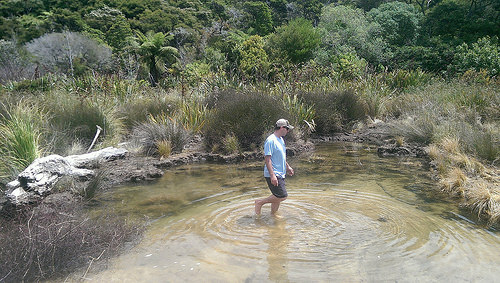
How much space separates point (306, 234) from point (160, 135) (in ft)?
20.4

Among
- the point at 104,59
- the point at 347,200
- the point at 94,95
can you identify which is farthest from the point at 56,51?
the point at 347,200

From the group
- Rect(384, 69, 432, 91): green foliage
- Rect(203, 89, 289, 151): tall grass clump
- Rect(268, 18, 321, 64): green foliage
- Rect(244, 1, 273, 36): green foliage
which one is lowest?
Rect(203, 89, 289, 151): tall grass clump

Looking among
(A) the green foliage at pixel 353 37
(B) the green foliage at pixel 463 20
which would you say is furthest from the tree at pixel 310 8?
(B) the green foliage at pixel 463 20

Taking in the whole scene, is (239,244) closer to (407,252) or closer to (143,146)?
(407,252)

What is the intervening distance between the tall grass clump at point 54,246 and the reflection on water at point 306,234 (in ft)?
0.90

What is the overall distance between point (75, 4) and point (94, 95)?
43070 mm

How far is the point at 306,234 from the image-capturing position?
534 centimetres

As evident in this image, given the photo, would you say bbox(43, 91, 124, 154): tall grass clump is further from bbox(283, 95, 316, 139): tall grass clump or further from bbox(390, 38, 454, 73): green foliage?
bbox(390, 38, 454, 73): green foliage

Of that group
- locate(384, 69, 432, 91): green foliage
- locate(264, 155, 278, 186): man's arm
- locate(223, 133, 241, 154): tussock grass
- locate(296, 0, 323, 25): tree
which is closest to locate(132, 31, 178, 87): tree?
locate(384, 69, 432, 91): green foliage

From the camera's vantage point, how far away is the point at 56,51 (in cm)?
3688

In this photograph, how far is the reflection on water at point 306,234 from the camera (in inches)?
169

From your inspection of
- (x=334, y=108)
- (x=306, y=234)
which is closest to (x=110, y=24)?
(x=334, y=108)

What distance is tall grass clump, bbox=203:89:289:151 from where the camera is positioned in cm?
1086

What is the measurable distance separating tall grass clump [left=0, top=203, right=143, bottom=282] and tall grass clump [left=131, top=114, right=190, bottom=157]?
5.61 meters
